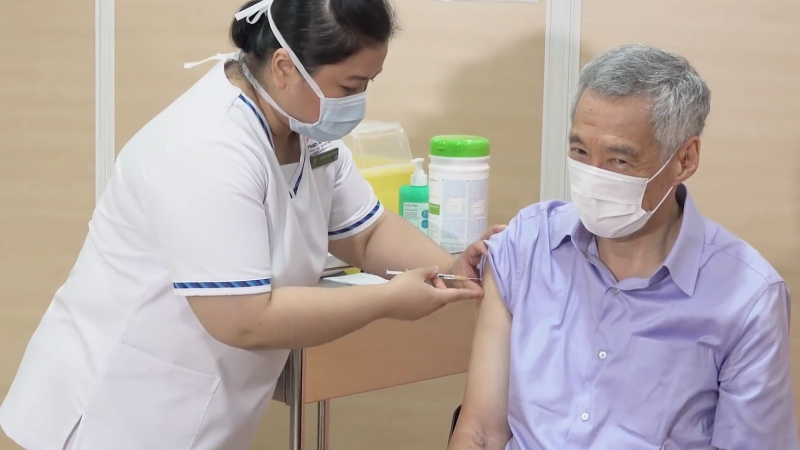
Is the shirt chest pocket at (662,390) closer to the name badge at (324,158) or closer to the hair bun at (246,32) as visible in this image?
the name badge at (324,158)

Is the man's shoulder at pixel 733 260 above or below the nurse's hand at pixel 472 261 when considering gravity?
above

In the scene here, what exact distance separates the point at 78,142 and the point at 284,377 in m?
1.16

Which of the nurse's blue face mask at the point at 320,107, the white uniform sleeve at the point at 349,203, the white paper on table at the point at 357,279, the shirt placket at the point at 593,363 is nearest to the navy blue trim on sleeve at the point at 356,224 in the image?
the white uniform sleeve at the point at 349,203

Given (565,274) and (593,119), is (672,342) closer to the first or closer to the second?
(565,274)

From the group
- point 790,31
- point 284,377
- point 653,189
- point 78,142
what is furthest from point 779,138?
point 78,142

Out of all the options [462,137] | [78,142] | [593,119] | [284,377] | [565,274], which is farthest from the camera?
[78,142]

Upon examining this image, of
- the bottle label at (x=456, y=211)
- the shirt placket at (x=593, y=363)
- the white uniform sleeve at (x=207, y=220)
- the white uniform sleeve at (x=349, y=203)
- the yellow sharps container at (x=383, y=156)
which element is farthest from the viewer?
the yellow sharps container at (x=383, y=156)

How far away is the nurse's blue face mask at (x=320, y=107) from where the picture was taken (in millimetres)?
1614

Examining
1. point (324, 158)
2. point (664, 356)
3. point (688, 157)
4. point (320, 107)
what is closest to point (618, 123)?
point (688, 157)

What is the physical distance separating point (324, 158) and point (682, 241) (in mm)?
701

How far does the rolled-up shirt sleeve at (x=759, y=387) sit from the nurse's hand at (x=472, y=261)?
47 cm

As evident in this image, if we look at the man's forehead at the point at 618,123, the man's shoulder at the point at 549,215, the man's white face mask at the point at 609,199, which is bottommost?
the man's shoulder at the point at 549,215

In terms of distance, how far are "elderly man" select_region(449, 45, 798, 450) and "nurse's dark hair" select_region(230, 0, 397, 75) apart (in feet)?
1.20

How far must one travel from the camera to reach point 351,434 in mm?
2840
